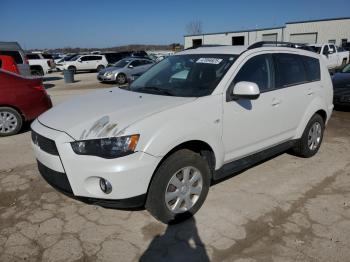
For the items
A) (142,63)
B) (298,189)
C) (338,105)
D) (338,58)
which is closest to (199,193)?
(298,189)

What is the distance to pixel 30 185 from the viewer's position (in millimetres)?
4449

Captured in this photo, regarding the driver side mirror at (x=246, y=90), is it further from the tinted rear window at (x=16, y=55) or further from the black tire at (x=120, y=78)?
the black tire at (x=120, y=78)

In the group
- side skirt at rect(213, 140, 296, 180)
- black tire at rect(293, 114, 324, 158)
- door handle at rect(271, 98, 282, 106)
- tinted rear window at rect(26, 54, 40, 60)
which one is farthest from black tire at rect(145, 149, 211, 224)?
tinted rear window at rect(26, 54, 40, 60)

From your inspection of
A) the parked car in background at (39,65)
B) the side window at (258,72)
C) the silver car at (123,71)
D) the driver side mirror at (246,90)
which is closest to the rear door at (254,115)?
the side window at (258,72)

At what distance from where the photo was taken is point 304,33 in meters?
44.5

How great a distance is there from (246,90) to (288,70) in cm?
144

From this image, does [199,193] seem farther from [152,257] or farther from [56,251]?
[56,251]

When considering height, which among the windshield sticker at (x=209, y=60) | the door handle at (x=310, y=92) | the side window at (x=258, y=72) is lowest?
the door handle at (x=310, y=92)

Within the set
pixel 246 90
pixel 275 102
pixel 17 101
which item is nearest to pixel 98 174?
pixel 246 90

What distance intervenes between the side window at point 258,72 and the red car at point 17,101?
4742 mm

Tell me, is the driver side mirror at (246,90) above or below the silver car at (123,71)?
above

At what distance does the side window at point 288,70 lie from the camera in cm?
446

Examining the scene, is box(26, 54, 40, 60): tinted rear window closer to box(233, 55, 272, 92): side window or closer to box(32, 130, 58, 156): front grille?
box(32, 130, 58, 156): front grille

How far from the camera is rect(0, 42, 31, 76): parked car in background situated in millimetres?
14610
